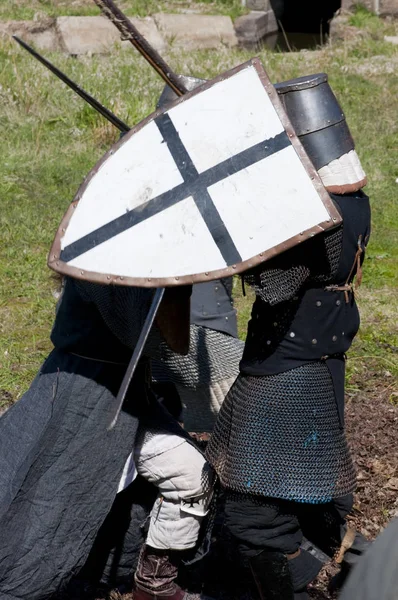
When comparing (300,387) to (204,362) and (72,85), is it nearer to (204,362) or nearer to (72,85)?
(204,362)

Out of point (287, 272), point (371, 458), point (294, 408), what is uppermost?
point (287, 272)

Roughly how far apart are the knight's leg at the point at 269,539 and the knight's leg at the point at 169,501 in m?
0.15

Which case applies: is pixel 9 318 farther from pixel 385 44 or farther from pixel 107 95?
pixel 385 44

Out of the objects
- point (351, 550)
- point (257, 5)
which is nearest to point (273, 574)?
point (351, 550)

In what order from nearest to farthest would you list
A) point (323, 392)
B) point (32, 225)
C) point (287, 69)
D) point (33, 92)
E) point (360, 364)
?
1. point (323, 392)
2. point (360, 364)
3. point (32, 225)
4. point (33, 92)
5. point (287, 69)

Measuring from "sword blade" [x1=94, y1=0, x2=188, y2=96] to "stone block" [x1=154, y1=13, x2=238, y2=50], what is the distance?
911cm

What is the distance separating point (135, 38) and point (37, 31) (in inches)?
362

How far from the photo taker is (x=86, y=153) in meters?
7.31

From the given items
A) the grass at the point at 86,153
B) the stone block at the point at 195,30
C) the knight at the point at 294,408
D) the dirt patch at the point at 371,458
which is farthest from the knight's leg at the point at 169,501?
the stone block at the point at 195,30

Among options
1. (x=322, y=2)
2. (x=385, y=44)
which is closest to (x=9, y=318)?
(x=385, y=44)

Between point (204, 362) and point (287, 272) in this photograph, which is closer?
point (287, 272)

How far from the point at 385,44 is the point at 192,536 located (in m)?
9.03

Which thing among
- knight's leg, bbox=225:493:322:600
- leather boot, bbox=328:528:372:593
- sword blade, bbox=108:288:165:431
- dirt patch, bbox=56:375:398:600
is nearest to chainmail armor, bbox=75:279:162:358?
sword blade, bbox=108:288:165:431

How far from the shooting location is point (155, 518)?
3113 mm
